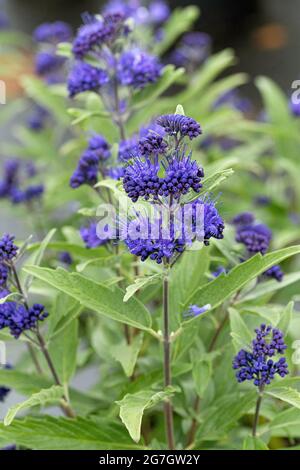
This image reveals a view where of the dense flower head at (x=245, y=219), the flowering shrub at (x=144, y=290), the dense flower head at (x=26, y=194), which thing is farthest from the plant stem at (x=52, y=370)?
the dense flower head at (x=26, y=194)

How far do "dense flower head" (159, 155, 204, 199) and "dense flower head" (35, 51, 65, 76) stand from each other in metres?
1.32

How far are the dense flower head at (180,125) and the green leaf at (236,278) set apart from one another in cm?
19

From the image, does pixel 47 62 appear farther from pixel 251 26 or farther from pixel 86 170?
pixel 251 26

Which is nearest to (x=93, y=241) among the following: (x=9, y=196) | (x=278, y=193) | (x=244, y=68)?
(x=9, y=196)

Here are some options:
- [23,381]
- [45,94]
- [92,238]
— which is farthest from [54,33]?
[23,381]

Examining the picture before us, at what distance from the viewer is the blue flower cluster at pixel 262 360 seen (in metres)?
0.99

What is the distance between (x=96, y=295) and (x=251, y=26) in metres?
4.49

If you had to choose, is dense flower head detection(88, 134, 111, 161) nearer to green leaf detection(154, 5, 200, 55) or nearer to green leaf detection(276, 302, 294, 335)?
green leaf detection(276, 302, 294, 335)

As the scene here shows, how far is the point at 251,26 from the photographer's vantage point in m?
5.09

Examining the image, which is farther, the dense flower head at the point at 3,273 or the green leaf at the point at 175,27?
the green leaf at the point at 175,27

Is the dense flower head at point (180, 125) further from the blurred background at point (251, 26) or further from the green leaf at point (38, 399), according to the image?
the blurred background at point (251, 26)

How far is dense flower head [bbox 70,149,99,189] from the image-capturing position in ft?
3.93

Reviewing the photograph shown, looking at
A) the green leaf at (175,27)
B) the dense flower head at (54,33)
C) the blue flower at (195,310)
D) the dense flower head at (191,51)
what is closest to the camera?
the blue flower at (195,310)

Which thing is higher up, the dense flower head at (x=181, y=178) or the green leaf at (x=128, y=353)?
the dense flower head at (x=181, y=178)
